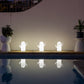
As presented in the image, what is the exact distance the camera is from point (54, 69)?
4695mm

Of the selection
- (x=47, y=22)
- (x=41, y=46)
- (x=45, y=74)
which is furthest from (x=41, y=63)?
(x=47, y=22)

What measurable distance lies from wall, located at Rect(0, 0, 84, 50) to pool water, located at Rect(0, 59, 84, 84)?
142cm

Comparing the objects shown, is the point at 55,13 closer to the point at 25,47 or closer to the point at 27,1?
the point at 27,1

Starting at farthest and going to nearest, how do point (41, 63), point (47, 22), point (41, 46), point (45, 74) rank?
point (47, 22) < point (41, 46) < point (41, 63) < point (45, 74)

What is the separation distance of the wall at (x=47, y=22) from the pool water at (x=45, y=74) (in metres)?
1.42

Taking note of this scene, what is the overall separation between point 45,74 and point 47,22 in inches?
99.9

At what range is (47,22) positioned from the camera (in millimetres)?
6551

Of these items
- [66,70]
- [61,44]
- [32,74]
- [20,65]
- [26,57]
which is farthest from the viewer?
[61,44]

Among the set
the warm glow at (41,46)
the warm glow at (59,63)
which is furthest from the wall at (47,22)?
the warm glow at (59,63)

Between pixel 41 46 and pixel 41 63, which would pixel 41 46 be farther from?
pixel 41 63

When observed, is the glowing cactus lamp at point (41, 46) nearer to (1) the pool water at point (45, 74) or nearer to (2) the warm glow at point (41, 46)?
(2) the warm glow at point (41, 46)

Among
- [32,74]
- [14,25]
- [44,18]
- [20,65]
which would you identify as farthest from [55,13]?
[32,74]

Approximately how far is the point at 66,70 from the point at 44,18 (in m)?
2.31

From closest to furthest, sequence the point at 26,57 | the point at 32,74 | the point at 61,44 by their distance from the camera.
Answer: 1. the point at 32,74
2. the point at 26,57
3. the point at 61,44
